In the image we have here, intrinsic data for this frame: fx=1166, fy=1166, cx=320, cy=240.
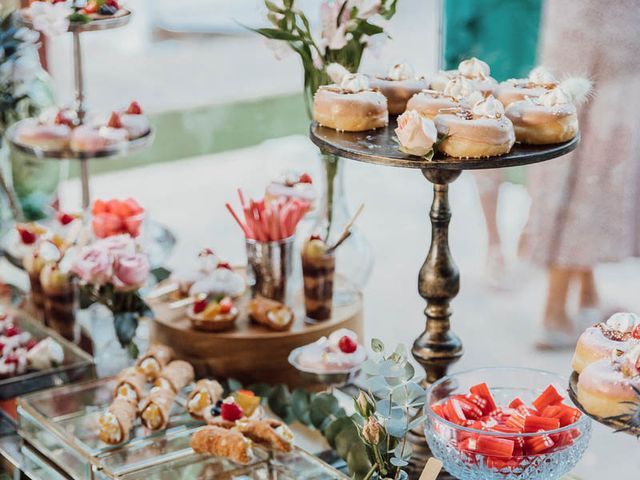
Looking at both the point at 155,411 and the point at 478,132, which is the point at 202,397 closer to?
the point at 155,411

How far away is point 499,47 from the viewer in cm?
375

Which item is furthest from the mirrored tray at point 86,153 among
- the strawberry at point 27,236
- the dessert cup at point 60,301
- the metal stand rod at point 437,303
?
the metal stand rod at point 437,303

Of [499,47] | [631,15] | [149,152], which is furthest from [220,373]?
[149,152]

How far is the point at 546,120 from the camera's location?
5.30ft

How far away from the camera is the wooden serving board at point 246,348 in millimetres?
2061

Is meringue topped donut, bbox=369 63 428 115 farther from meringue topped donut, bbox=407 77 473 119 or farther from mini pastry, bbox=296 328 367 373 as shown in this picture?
mini pastry, bbox=296 328 367 373

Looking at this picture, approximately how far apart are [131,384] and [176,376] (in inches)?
3.2

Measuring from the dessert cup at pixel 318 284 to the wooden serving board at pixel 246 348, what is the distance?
0.02m

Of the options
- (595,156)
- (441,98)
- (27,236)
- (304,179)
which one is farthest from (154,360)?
(595,156)

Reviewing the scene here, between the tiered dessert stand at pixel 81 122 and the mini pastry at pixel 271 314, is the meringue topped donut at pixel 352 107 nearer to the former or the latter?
the mini pastry at pixel 271 314

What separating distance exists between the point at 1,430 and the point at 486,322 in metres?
2.03

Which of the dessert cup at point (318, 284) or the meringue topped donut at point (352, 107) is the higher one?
the meringue topped donut at point (352, 107)

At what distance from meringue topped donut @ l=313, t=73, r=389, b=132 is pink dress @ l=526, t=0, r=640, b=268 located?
1470 millimetres

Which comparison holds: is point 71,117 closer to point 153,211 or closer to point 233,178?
point 153,211
